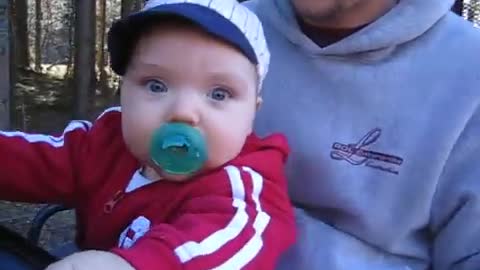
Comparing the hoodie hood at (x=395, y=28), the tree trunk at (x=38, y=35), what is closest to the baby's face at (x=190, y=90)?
the hoodie hood at (x=395, y=28)

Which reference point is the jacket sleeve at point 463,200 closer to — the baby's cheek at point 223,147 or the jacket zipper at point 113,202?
the baby's cheek at point 223,147

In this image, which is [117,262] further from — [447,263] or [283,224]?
[447,263]

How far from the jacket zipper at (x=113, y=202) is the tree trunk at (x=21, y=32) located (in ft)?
11.4

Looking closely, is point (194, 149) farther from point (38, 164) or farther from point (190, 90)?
point (38, 164)

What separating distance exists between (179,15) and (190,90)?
10 centimetres

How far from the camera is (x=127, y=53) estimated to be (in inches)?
55.0

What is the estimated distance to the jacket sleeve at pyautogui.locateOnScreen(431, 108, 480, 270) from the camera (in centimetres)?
157

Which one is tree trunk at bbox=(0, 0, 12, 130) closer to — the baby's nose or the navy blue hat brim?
the navy blue hat brim

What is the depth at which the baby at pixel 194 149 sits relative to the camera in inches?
49.9

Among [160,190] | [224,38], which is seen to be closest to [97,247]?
[160,190]

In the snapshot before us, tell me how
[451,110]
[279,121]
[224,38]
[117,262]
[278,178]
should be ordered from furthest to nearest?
[279,121]
[451,110]
[278,178]
[224,38]
[117,262]

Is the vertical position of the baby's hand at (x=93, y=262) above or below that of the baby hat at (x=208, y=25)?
below

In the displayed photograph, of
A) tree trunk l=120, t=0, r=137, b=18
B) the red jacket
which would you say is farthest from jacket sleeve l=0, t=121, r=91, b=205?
tree trunk l=120, t=0, r=137, b=18

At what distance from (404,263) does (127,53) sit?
574mm
